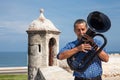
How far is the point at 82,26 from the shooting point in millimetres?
4098

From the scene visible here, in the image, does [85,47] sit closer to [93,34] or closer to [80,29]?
[93,34]

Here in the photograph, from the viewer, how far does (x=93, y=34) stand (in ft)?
12.4

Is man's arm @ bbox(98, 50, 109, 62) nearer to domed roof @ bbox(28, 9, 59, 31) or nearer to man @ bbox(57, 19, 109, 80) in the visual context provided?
man @ bbox(57, 19, 109, 80)

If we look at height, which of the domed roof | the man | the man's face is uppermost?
the man's face

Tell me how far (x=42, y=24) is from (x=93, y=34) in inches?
464

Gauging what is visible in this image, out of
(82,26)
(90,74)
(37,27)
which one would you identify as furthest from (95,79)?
(37,27)

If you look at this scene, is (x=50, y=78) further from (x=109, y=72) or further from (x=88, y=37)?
(x=88, y=37)

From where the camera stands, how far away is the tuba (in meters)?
3.76

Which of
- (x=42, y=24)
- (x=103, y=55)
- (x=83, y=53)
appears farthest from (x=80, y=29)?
(x=42, y=24)

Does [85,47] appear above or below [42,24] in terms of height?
above

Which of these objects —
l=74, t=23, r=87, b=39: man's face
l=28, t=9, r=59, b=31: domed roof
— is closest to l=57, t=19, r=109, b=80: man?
l=74, t=23, r=87, b=39: man's face

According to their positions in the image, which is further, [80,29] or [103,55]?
[80,29]

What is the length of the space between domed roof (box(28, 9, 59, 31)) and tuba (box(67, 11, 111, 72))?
11231 millimetres

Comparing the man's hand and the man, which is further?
the man
